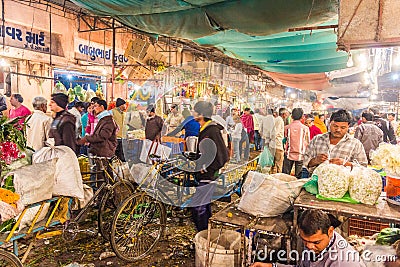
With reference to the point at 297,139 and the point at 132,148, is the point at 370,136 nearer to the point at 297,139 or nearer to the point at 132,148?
the point at 297,139

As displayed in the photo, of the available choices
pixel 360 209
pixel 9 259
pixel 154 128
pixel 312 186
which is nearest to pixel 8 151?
pixel 9 259

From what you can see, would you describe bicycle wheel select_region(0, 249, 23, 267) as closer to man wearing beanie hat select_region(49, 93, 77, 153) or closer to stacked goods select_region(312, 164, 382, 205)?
man wearing beanie hat select_region(49, 93, 77, 153)

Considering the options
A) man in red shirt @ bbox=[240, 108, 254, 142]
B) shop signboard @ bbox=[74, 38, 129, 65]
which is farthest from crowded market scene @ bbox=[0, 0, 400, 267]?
man in red shirt @ bbox=[240, 108, 254, 142]

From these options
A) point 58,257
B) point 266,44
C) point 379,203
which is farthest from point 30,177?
point 266,44

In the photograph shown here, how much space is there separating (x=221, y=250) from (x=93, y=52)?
954 cm

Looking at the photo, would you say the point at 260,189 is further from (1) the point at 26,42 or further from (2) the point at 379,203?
(1) the point at 26,42

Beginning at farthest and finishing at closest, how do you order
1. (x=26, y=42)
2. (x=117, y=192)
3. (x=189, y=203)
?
(x=26, y=42), (x=189, y=203), (x=117, y=192)

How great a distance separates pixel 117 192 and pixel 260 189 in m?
2.88

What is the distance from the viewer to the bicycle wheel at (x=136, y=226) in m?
4.48

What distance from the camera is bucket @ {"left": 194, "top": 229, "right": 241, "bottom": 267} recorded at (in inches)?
133

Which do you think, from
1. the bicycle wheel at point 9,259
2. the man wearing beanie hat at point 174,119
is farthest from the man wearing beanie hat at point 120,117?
the bicycle wheel at point 9,259

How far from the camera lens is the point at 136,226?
4645 mm

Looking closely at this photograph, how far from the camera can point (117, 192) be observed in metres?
5.25

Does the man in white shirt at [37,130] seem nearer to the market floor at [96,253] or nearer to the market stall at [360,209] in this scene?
the market floor at [96,253]
